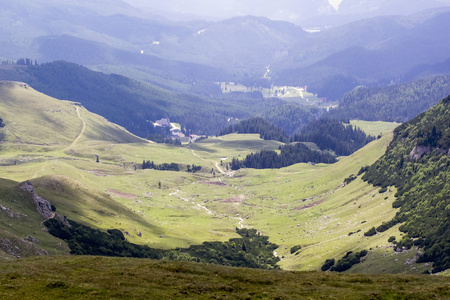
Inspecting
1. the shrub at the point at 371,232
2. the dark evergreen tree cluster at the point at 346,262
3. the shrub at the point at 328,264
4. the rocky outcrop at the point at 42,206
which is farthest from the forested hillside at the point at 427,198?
the rocky outcrop at the point at 42,206

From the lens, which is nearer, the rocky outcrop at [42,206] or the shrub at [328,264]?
the rocky outcrop at [42,206]

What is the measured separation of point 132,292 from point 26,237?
4367cm

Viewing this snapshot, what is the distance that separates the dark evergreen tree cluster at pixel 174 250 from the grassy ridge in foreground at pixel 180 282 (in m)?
35.2

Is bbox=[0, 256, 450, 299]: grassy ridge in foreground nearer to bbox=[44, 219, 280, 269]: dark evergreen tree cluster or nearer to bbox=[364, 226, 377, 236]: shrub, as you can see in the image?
bbox=[44, 219, 280, 269]: dark evergreen tree cluster

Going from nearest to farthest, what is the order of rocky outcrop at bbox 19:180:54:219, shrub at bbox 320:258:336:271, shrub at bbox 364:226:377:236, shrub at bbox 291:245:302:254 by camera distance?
rocky outcrop at bbox 19:180:54:219, shrub at bbox 320:258:336:271, shrub at bbox 364:226:377:236, shrub at bbox 291:245:302:254

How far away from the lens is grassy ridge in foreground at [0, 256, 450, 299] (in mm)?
58688

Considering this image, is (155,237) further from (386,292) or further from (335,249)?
(386,292)

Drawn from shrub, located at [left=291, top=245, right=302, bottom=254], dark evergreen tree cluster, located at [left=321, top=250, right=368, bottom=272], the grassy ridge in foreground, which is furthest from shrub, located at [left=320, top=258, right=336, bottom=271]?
the grassy ridge in foreground

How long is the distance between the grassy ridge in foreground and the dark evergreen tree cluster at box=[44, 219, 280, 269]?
35.2 metres

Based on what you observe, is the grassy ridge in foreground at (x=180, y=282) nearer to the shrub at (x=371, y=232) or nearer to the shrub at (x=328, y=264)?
the shrub at (x=328, y=264)

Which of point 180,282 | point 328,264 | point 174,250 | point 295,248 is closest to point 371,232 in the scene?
point 328,264

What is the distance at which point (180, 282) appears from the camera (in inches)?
2576

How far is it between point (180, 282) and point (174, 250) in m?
81.8

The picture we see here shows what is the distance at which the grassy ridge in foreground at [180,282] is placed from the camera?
58688 mm
